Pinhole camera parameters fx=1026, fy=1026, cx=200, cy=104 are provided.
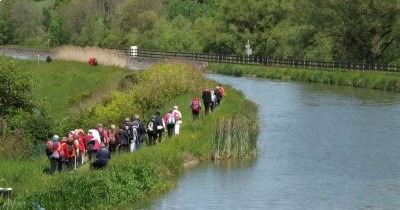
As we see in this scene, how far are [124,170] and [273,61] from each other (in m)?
75.4

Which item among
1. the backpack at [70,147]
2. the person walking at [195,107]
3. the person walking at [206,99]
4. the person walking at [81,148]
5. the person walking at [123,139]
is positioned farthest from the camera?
the person walking at [206,99]

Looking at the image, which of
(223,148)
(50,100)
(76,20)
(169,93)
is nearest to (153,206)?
(223,148)

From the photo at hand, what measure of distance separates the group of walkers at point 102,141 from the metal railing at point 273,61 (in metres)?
46.9

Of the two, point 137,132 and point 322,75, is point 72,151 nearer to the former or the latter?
point 137,132

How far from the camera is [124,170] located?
36.2 meters

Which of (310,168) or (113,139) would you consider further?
(310,168)

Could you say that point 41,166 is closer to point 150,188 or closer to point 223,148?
point 150,188

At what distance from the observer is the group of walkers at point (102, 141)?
3731cm

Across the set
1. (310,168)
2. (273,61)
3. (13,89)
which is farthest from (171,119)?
(273,61)

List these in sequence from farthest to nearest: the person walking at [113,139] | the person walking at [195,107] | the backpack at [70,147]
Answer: the person walking at [195,107], the person walking at [113,139], the backpack at [70,147]

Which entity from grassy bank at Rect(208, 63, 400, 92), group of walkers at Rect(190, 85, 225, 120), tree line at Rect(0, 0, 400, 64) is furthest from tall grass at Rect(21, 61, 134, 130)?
tree line at Rect(0, 0, 400, 64)

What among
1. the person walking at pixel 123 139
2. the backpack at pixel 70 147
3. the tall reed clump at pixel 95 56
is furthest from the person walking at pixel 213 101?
the tall reed clump at pixel 95 56

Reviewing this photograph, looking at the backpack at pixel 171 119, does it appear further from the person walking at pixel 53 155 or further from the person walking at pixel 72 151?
the person walking at pixel 53 155

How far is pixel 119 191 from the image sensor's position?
3450cm
